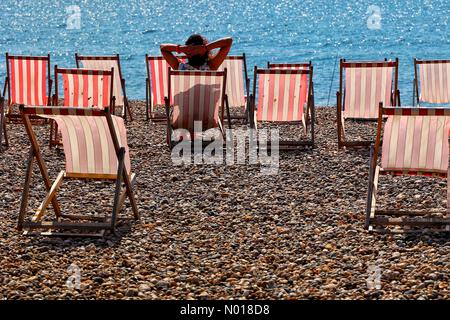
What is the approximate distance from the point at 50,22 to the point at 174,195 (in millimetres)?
53645

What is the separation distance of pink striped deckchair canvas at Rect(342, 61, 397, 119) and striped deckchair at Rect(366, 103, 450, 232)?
295 centimetres

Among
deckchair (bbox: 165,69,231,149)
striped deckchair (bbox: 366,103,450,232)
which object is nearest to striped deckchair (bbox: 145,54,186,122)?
deckchair (bbox: 165,69,231,149)

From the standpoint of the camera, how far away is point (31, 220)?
6.40 metres

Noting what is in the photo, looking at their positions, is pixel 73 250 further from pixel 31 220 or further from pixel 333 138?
pixel 333 138

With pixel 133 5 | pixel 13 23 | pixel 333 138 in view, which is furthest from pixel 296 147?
pixel 133 5

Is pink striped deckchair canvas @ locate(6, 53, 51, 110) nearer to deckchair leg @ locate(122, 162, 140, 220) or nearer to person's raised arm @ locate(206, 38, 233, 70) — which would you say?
person's raised arm @ locate(206, 38, 233, 70)

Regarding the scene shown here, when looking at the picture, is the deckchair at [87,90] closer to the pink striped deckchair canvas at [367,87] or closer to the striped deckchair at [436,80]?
the pink striped deckchair canvas at [367,87]

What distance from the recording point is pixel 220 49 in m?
9.59

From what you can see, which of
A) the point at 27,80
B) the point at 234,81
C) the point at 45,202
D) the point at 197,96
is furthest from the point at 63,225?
the point at 234,81

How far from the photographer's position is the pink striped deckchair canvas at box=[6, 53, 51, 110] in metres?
10.6

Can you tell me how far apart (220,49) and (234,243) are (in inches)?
150

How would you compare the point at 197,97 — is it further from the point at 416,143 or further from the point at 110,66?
the point at 416,143

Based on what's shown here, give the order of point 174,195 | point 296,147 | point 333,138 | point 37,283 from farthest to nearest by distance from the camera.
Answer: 1. point 333,138
2. point 296,147
3. point 174,195
4. point 37,283

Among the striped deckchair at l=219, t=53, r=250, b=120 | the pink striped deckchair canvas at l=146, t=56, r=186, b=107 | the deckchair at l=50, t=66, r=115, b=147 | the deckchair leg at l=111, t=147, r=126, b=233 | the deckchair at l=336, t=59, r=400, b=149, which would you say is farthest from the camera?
the pink striped deckchair canvas at l=146, t=56, r=186, b=107
